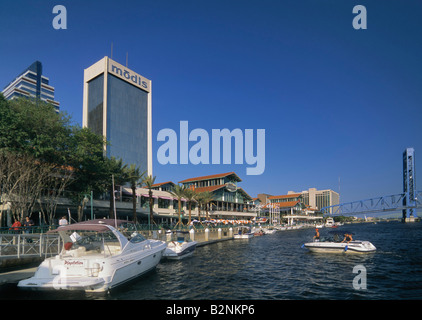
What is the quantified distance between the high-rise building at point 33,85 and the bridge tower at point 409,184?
17819 cm

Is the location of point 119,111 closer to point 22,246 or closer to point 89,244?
point 22,246

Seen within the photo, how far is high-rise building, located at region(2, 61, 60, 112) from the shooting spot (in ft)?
431

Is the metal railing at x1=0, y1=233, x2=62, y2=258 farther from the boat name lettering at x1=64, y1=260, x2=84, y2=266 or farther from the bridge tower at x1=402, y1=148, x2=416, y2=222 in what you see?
the bridge tower at x1=402, y1=148, x2=416, y2=222

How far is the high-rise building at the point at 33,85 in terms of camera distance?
13138 cm

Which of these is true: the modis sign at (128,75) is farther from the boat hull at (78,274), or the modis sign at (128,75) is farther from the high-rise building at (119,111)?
the boat hull at (78,274)

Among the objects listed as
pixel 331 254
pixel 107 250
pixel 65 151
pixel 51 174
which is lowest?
pixel 331 254

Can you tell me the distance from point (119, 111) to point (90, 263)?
7872 cm

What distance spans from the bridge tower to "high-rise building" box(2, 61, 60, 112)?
585ft

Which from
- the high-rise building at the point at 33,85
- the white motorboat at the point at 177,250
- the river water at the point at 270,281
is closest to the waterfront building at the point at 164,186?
the white motorboat at the point at 177,250

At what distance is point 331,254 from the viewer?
85.9 feet

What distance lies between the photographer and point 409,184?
153000mm

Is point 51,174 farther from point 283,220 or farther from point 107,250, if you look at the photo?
point 283,220
